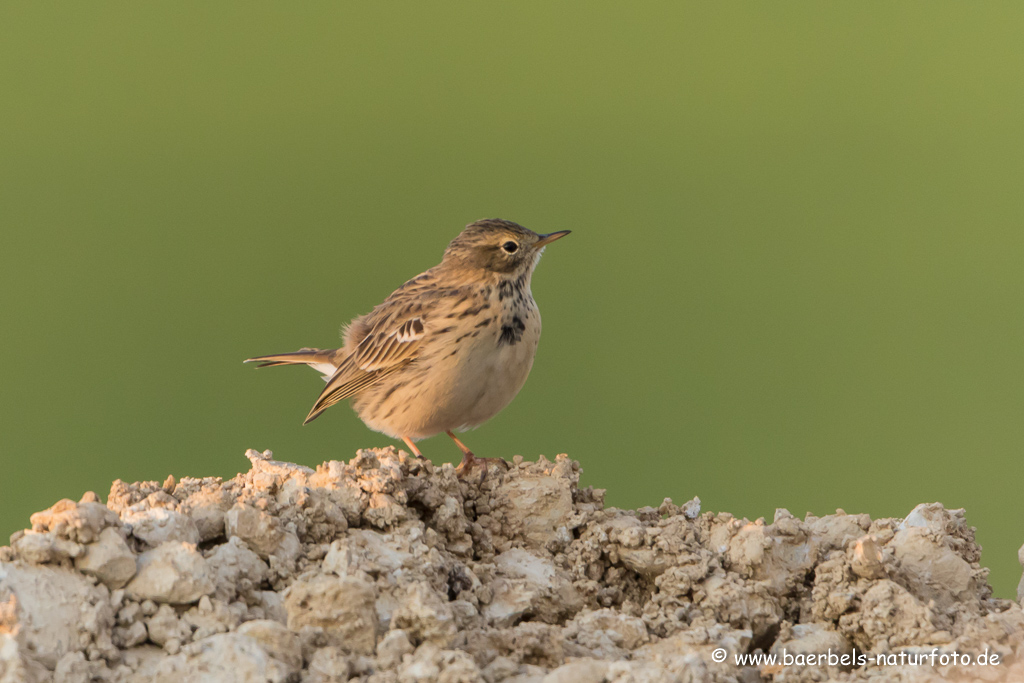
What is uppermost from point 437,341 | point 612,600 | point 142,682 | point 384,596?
point 437,341

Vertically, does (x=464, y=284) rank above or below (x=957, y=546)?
above

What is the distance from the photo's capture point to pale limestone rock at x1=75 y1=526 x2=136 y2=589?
321 centimetres

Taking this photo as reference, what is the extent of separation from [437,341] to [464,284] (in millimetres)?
468

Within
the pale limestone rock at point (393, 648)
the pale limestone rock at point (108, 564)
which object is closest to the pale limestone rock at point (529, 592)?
the pale limestone rock at point (393, 648)

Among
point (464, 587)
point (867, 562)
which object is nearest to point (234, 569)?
point (464, 587)

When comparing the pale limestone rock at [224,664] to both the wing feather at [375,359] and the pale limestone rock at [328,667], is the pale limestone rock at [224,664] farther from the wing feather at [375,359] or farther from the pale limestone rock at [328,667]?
the wing feather at [375,359]

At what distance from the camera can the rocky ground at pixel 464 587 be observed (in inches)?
119

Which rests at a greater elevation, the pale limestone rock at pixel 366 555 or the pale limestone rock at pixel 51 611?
the pale limestone rock at pixel 366 555

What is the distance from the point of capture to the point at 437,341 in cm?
609

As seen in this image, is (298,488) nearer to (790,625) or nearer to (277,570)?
(277,570)

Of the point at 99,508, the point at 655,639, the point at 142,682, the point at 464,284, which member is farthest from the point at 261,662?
the point at 464,284

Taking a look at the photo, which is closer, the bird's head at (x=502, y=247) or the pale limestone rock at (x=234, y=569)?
the pale limestone rock at (x=234, y=569)

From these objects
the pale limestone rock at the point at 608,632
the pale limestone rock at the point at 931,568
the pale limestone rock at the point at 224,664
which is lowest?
the pale limestone rock at the point at 224,664

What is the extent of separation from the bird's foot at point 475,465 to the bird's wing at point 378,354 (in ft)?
3.50
